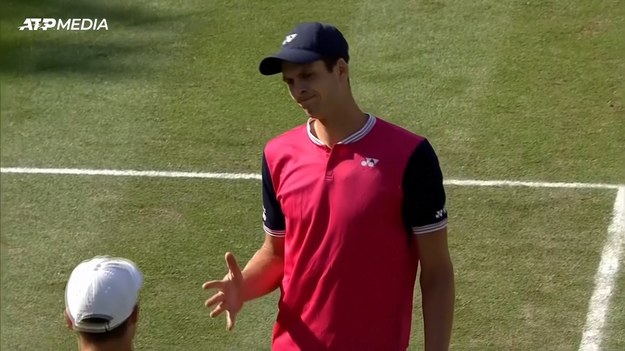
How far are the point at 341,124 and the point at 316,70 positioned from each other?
25 centimetres

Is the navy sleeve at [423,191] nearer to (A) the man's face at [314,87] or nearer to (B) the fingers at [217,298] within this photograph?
(A) the man's face at [314,87]

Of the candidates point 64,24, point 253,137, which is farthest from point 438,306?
point 64,24

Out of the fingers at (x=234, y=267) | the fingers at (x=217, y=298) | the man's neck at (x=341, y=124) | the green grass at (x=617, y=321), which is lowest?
the green grass at (x=617, y=321)

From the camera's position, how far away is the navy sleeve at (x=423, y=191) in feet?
15.2

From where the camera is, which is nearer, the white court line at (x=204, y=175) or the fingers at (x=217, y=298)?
the fingers at (x=217, y=298)

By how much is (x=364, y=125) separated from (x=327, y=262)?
23.2 inches

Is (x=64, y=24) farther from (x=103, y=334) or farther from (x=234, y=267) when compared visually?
(x=103, y=334)

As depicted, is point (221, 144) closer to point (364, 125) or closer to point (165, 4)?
point (165, 4)

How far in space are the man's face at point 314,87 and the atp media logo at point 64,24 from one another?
686 cm

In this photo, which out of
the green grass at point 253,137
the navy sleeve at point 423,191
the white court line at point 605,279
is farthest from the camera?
the green grass at point 253,137

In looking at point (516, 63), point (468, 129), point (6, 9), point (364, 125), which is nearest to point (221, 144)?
point (468, 129)

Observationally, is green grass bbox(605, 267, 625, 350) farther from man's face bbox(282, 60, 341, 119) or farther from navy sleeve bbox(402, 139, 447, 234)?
man's face bbox(282, 60, 341, 119)

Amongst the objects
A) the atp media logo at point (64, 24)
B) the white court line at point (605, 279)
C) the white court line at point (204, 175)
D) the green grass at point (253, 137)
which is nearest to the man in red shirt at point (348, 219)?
the green grass at point (253, 137)

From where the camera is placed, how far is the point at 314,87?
185 inches
